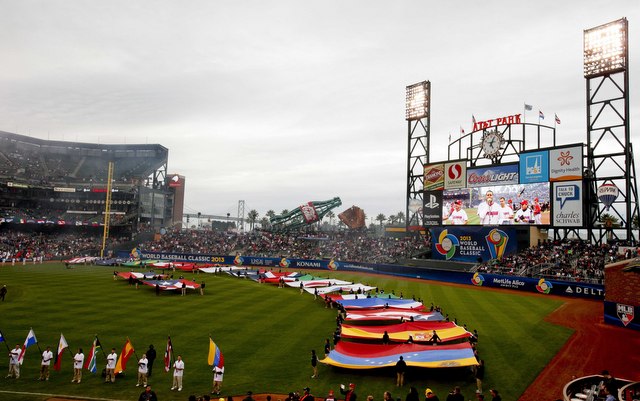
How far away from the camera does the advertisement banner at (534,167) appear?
52.8 m

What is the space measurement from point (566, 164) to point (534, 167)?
353 centimetres

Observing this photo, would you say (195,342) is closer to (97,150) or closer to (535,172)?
(535,172)

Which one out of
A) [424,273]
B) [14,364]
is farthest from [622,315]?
[14,364]

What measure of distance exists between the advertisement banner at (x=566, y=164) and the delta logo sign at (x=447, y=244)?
1561cm

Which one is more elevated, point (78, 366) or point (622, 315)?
point (622, 315)

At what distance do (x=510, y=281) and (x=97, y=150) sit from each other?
106m

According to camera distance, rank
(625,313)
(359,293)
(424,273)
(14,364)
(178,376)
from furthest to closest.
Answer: (424,273) < (359,293) < (625,313) < (14,364) < (178,376)

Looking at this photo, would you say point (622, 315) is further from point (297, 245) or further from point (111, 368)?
point (297, 245)

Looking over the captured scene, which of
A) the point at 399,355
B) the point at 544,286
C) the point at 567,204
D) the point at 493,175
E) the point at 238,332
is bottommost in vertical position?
the point at 238,332

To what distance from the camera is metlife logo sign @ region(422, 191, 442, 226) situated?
63688 mm

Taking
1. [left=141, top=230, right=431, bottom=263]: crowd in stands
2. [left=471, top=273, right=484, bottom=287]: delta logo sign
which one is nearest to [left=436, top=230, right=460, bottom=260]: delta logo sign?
[left=141, top=230, right=431, bottom=263]: crowd in stands

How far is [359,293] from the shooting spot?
132 feet

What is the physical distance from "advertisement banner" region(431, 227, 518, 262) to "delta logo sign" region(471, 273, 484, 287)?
24.3ft

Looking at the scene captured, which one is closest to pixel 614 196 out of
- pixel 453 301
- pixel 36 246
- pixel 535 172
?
pixel 535 172
